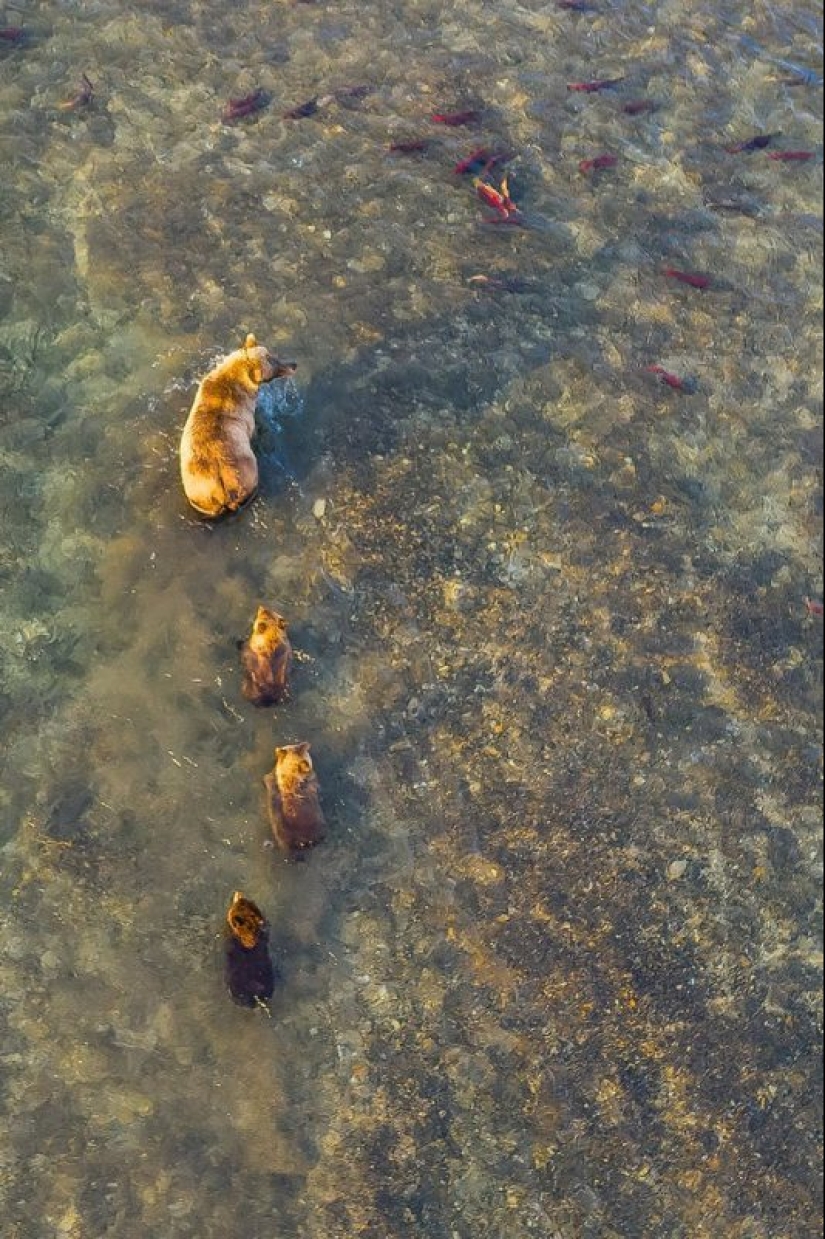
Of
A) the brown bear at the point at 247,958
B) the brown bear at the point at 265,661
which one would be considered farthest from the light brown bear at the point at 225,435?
the brown bear at the point at 247,958

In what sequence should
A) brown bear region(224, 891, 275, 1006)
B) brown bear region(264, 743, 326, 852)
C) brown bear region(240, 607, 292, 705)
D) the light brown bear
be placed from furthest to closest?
the light brown bear < brown bear region(240, 607, 292, 705) < brown bear region(264, 743, 326, 852) < brown bear region(224, 891, 275, 1006)

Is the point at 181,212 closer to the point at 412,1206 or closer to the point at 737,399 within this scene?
the point at 737,399

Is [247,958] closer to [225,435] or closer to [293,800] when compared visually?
[293,800]

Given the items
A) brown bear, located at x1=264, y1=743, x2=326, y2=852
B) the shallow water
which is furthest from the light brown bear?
brown bear, located at x1=264, y1=743, x2=326, y2=852

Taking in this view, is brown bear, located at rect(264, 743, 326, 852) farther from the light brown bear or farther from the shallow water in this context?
the light brown bear

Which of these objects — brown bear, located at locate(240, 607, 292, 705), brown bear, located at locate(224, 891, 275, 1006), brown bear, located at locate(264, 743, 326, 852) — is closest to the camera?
brown bear, located at locate(224, 891, 275, 1006)

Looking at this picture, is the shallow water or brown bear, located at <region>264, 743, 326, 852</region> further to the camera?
brown bear, located at <region>264, 743, 326, 852</region>

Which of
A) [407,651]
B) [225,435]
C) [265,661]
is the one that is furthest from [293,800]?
[225,435]
